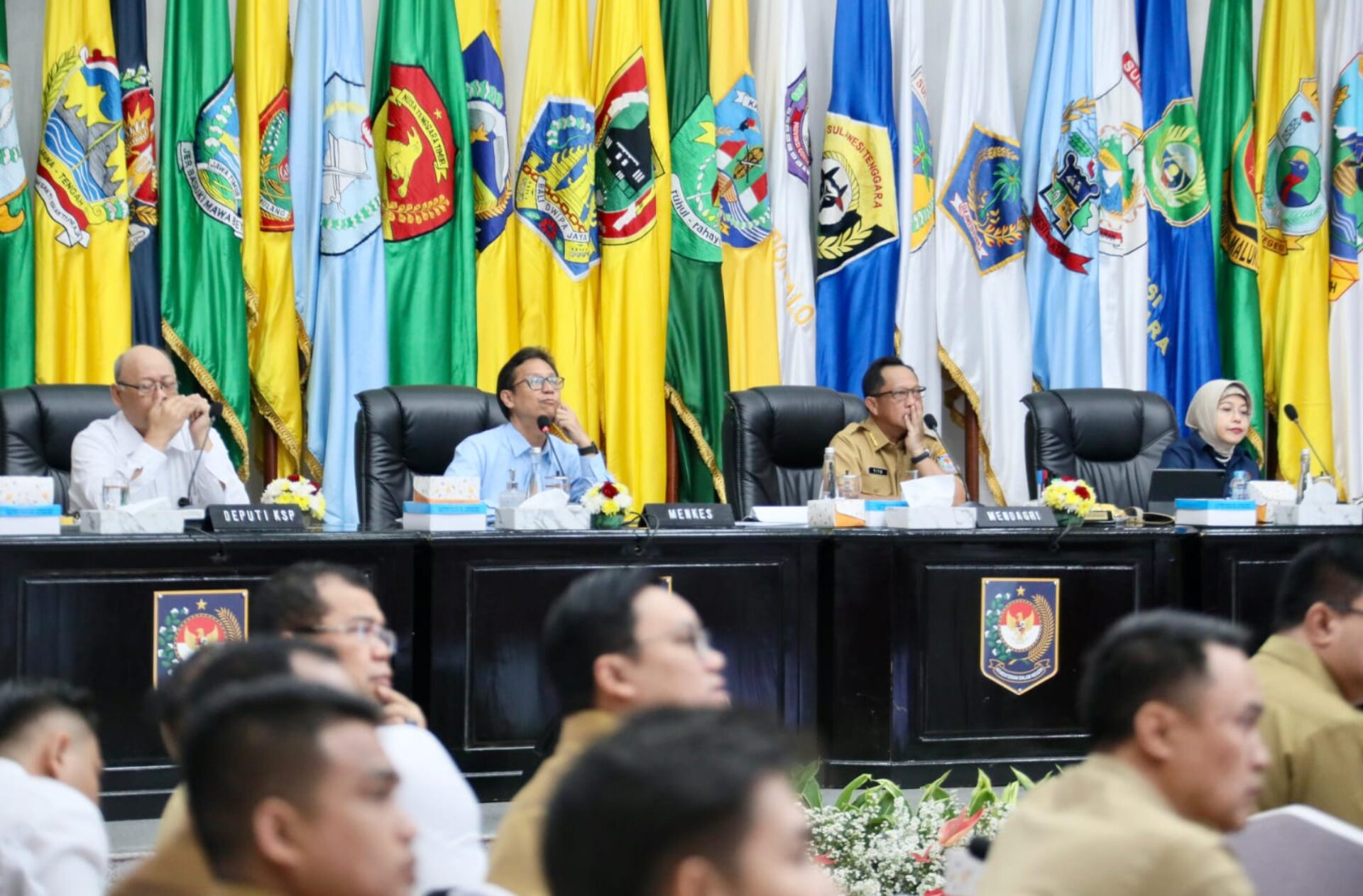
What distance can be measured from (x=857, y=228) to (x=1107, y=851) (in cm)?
551

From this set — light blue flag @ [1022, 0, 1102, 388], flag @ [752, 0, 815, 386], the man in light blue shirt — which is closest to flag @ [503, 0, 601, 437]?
flag @ [752, 0, 815, 386]

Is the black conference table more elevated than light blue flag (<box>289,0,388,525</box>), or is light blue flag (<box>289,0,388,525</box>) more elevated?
light blue flag (<box>289,0,388,525</box>)

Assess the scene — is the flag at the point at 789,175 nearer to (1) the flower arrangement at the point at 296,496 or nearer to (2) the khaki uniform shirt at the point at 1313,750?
(1) the flower arrangement at the point at 296,496

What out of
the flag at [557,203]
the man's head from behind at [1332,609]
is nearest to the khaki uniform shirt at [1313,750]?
the man's head from behind at [1332,609]

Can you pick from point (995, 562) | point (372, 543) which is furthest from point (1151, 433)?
point (372, 543)

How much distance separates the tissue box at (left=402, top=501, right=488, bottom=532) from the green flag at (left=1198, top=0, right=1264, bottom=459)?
A: 4098 millimetres

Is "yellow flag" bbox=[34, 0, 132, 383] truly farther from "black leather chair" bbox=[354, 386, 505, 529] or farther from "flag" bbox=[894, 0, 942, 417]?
"flag" bbox=[894, 0, 942, 417]

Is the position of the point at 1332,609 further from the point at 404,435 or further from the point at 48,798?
the point at 404,435

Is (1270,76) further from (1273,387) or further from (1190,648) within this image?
(1190,648)

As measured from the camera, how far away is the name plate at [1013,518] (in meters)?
4.58

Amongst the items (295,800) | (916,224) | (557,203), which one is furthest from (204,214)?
(295,800)

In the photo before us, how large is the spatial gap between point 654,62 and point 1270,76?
2.80 metres

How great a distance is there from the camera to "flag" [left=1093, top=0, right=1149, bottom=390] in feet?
23.0

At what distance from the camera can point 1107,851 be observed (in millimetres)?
1449
